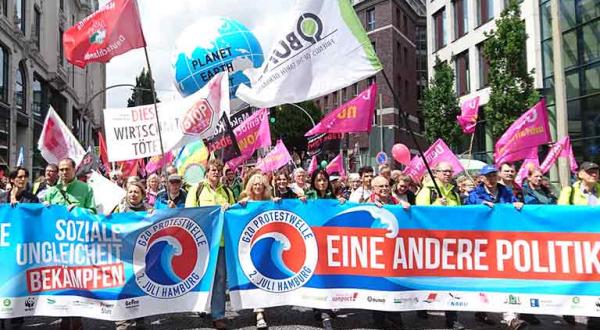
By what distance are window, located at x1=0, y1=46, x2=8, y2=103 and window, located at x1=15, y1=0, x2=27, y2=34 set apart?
227 centimetres

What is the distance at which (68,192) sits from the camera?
589cm

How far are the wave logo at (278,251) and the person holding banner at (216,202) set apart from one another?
0.26 meters

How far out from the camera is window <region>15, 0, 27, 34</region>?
27239 mm

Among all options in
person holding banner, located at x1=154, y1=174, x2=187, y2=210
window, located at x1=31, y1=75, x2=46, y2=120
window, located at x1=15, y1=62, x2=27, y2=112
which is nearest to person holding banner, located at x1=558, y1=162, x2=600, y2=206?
person holding banner, located at x1=154, y1=174, x2=187, y2=210

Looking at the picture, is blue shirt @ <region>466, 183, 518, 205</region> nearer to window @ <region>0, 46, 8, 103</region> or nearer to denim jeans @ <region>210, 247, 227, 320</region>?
denim jeans @ <region>210, 247, 227, 320</region>

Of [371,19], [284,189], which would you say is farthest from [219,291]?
[371,19]

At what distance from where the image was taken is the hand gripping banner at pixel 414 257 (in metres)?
5.20

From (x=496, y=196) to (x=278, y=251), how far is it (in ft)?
8.18

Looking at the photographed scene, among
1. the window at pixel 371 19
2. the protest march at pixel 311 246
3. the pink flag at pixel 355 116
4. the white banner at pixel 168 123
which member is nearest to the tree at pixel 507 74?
the pink flag at pixel 355 116

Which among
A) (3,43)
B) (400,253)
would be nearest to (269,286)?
(400,253)

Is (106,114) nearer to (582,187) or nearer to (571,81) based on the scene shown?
(582,187)

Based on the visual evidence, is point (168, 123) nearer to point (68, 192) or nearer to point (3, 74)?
point (68, 192)

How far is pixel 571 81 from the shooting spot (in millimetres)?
18328

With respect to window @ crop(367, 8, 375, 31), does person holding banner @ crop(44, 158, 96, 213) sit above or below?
below
